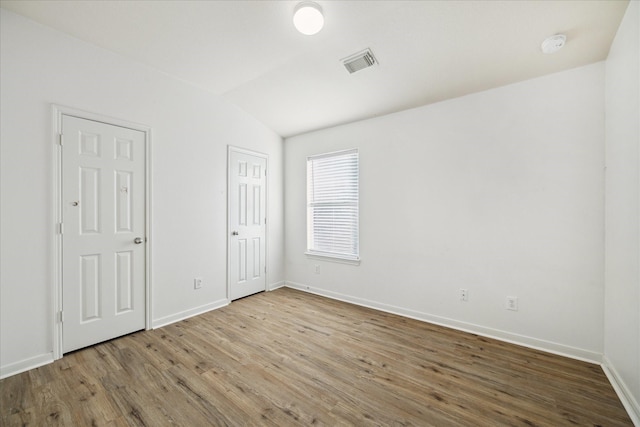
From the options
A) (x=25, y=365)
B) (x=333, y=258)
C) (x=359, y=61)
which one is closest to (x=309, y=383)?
(x=333, y=258)

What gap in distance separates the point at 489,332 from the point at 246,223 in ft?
10.8

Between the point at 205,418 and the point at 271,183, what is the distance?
3.24 m

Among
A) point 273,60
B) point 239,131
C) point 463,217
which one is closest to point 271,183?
point 239,131

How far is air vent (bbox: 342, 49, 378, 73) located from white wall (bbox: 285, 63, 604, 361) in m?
0.92

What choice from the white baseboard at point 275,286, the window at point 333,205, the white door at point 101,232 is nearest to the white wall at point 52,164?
the white door at point 101,232

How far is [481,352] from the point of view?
95.7 inches

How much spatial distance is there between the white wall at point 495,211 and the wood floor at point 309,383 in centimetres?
40

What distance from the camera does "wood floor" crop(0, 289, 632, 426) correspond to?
5.51 feet

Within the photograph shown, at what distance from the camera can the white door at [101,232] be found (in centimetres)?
239

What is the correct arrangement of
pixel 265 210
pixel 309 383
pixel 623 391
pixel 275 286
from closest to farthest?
1. pixel 623 391
2. pixel 309 383
3. pixel 265 210
4. pixel 275 286

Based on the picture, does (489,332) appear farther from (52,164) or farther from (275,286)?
(52,164)

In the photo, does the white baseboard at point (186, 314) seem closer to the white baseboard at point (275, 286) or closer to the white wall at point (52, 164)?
the white wall at point (52, 164)

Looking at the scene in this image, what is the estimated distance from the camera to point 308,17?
207 cm

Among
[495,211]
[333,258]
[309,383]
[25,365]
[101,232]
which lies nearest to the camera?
[309,383]
